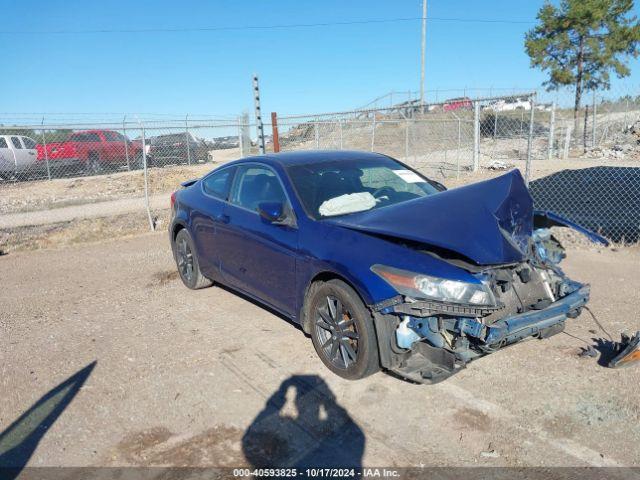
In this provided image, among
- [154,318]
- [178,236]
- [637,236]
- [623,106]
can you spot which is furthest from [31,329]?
[623,106]

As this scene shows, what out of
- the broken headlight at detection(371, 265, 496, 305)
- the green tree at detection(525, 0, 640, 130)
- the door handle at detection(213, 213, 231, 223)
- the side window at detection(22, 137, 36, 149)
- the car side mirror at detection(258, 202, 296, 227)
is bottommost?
the broken headlight at detection(371, 265, 496, 305)

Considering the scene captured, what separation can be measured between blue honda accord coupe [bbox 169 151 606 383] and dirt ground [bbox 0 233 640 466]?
32 cm

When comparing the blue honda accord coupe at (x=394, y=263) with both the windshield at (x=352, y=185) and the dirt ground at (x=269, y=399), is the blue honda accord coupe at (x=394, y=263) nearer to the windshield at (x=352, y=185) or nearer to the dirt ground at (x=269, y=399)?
the windshield at (x=352, y=185)

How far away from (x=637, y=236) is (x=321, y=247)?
5.94m

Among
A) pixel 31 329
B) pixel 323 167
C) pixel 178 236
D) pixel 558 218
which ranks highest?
pixel 323 167

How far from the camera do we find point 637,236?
7633 mm

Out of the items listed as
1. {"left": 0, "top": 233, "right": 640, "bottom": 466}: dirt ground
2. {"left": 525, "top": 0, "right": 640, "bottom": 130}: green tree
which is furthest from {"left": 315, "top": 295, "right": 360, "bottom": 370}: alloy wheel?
{"left": 525, "top": 0, "right": 640, "bottom": 130}: green tree

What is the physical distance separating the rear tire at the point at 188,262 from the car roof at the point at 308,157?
118cm

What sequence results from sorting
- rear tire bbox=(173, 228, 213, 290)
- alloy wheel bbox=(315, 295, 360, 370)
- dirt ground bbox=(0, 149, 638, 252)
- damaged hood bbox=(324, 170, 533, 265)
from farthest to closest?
1. dirt ground bbox=(0, 149, 638, 252)
2. rear tire bbox=(173, 228, 213, 290)
3. alloy wheel bbox=(315, 295, 360, 370)
4. damaged hood bbox=(324, 170, 533, 265)

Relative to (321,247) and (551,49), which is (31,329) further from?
(551,49)

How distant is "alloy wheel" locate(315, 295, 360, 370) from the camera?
3.63 m

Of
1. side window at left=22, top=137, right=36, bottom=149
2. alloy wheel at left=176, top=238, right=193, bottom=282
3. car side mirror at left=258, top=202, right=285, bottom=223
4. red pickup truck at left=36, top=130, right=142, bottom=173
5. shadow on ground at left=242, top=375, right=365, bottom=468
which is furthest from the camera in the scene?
side window at left=22, top=137, right=36, bottom=149

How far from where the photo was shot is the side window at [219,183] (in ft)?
17.3

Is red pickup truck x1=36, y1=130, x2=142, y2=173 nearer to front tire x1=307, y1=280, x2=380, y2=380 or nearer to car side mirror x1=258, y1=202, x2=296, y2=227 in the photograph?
car side mirror x1=258, y1=202, x2=296, y2=227
